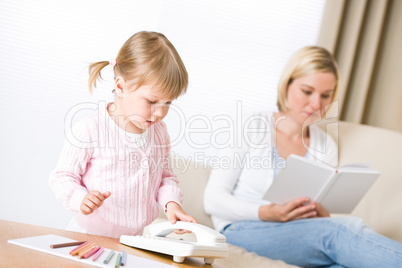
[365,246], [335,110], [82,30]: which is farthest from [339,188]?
[82,30]

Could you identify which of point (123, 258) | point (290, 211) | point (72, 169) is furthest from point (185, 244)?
point (290, 211)

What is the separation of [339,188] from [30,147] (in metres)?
1.67

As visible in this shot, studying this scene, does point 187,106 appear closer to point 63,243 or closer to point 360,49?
point 360,49

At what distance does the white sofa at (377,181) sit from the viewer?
2006 millimetres

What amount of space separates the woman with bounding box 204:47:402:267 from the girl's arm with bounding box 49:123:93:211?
83 centimetres

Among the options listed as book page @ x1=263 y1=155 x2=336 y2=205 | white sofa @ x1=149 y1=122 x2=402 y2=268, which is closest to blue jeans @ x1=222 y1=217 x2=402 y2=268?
book page @ x1=263 y1=155 x2=336 y2=205

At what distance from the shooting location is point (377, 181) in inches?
83.5

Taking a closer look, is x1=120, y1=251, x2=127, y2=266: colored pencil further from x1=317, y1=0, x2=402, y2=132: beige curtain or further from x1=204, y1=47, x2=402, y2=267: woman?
x1=317, y1=0, x2=402, y2=132: beige curtain

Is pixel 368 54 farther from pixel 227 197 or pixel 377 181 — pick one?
pixel 227 197

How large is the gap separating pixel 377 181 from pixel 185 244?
144 cm

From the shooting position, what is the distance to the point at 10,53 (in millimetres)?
2539

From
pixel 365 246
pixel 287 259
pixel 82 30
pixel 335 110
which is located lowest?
pixel 287 259

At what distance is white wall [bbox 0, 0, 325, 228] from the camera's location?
2.56m

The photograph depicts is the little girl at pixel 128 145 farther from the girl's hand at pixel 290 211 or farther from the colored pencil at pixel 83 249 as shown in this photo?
the girl's hand at pixel 290 211
